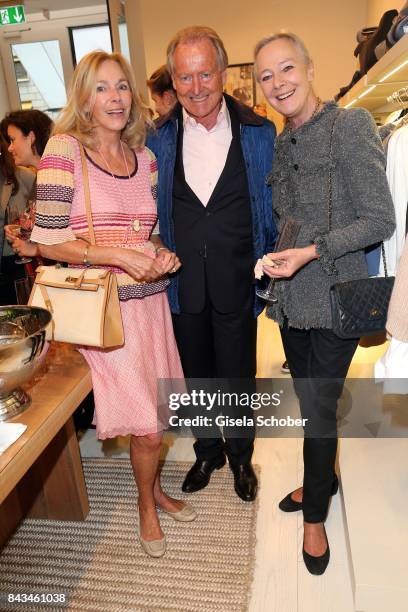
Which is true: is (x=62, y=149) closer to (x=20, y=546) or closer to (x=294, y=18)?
(x=20, y=546)

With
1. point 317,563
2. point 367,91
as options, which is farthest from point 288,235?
point 367,91

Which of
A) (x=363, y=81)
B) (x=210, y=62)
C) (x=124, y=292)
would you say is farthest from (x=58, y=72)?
(x=124, y=292)

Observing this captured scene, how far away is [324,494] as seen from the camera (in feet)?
5.55

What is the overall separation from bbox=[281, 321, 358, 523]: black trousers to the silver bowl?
2.78 feet

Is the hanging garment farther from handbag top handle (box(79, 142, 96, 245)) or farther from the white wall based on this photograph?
the white wall

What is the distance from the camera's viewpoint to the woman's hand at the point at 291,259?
1.42 meters

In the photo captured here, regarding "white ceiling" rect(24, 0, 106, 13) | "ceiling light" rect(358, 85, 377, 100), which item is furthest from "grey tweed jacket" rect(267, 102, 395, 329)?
"white ceiling" rect(24, 0, 106, 13)

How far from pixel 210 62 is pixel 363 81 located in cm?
135

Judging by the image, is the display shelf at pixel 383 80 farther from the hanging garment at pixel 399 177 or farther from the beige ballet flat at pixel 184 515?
the beige ballet flat at pixel 184 515

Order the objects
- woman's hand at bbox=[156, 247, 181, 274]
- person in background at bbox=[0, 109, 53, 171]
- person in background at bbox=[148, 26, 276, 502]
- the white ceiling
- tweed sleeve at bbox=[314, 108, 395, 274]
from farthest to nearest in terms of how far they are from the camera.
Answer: the white ceiling
person in background at bbox=[0, 109, 53, 171]
person in background at bbox=[148, 26, 276, 502]
woman's hand at bbox=[156, 247, 181, 274]
tweed sleeve at bbox=[314, 108, 395, 274]

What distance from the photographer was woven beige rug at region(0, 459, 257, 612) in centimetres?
164

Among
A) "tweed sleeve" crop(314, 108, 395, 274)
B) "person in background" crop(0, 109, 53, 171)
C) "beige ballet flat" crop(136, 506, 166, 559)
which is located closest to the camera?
"tweed sleeve" crop(314, 108, 395, 274)

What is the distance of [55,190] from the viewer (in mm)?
1416

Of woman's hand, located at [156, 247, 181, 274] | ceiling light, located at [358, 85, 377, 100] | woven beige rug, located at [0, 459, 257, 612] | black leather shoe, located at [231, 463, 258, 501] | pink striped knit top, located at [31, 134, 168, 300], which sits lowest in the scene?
woven beige rug, located at [0, 459, 257, 612]
